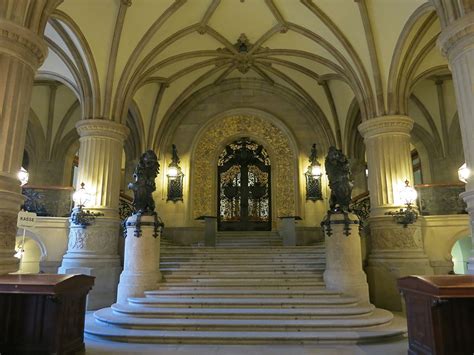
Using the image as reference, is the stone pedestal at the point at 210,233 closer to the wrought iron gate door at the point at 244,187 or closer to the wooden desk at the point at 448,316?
the wrought iron gate door at the point at 244,187

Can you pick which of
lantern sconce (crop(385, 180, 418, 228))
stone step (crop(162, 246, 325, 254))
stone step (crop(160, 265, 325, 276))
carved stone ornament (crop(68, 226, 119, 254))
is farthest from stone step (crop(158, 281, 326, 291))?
lantern sconce (crop(385, 180, 418, 228))

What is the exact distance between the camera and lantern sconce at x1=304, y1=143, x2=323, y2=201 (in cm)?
1237

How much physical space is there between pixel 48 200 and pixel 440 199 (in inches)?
380

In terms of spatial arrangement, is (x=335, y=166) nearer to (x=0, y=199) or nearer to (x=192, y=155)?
(x=0, y=199)

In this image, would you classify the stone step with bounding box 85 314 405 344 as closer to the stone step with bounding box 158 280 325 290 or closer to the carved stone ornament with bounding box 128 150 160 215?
the stone step with bounding box 158 280 325 290

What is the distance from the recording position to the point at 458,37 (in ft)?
16.8

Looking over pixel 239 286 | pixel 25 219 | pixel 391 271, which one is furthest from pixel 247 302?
pixel 25 219

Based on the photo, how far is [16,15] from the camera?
16.6 feet

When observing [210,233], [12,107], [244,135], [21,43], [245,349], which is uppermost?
[244,135]

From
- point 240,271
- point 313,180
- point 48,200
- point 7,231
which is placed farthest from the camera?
point 313,180

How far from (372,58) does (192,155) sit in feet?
22.3

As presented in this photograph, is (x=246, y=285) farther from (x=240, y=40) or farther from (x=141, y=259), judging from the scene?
(x=240, y=40)

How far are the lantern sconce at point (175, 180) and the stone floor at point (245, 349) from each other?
763 centimetres

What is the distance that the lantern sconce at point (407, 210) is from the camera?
8.16m
